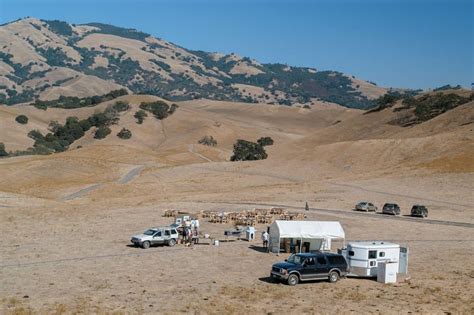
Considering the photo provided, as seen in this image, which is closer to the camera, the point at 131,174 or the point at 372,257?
the point at 372,257

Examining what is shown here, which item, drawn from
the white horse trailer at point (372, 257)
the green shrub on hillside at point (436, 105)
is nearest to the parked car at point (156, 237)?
the white horse trailer at point (372, 257)

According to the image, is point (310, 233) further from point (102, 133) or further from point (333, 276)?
point (102, 133)

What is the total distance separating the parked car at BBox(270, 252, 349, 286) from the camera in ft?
105

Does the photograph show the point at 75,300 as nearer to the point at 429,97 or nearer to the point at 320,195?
the point at 320,195

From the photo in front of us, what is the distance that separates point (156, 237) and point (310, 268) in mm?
15092

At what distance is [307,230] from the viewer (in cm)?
4056

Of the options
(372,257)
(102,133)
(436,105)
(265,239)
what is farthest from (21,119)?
(372,257)

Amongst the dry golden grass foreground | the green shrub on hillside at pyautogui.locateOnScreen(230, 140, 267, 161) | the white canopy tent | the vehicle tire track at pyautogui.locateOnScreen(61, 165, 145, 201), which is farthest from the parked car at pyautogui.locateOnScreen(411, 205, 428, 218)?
the green shrub on hillside at pyautogui.locateOnScreen(230, 140, 267, 161)

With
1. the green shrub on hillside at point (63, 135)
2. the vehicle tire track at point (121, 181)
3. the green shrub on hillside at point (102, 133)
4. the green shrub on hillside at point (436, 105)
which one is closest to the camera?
the vehicle tire track at point (121, 181)

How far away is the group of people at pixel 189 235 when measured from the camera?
4504 centimetres

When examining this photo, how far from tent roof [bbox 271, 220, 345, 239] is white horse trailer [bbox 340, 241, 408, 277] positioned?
6.12 meters

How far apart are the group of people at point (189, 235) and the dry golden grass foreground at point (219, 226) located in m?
1.36

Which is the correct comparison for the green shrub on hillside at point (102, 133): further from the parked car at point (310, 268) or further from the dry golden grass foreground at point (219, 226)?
the parked car at point (310, 268)

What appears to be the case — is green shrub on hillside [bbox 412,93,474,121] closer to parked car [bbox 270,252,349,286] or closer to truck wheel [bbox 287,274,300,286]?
parked car [bbox 270,252,349,286]
